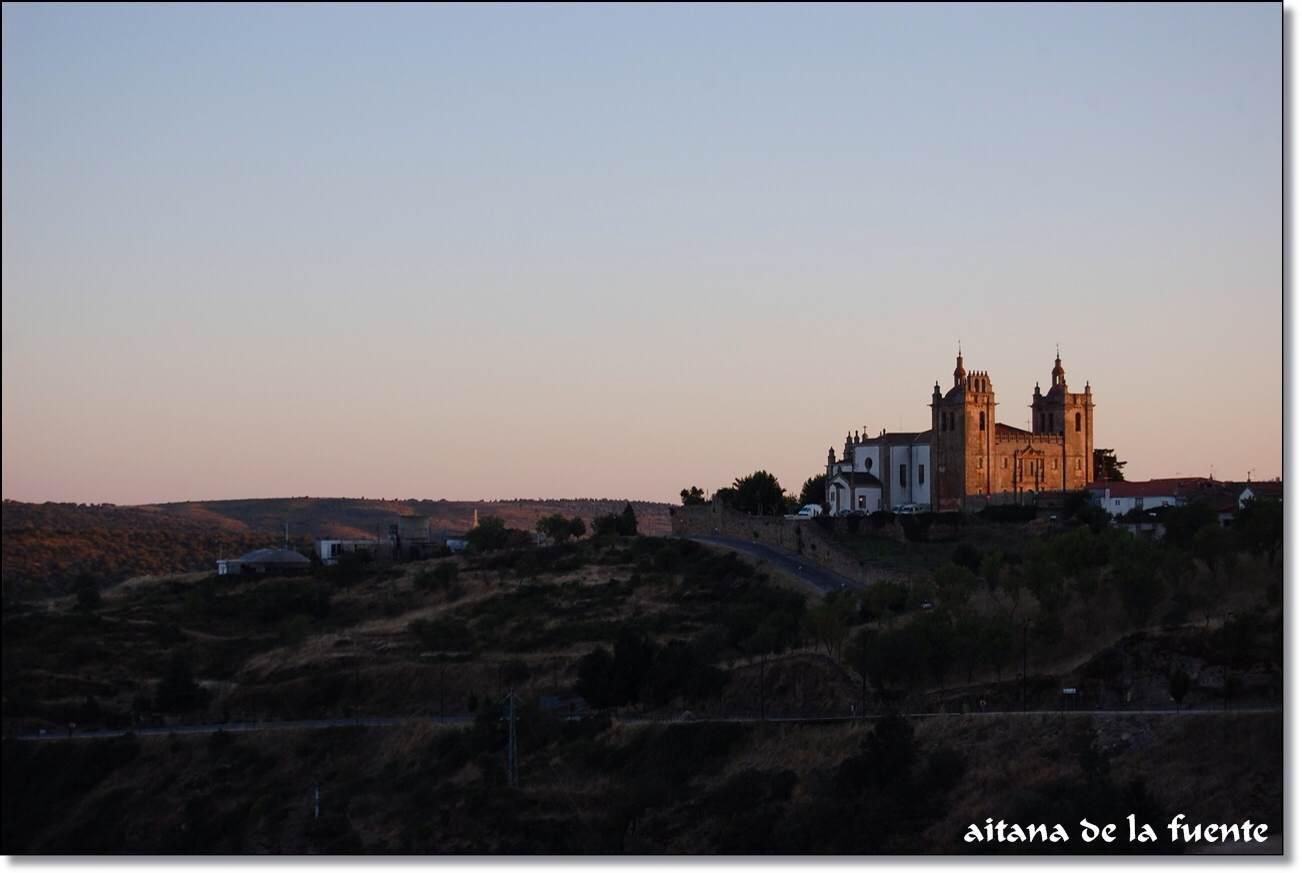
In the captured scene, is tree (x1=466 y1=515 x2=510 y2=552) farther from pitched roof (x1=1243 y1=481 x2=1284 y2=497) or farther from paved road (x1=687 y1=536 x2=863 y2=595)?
pitched roof (x1=1243 y1=481 x2=1284 y2=497)

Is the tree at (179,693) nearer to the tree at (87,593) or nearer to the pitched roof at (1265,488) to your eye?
the tree at (87,593)

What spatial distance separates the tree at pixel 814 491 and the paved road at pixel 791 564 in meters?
7.46

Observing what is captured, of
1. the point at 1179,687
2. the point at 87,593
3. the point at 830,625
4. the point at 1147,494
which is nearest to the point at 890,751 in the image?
the point at 1179,687

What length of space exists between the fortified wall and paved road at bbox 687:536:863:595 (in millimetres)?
314

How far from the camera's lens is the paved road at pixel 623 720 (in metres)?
28.0

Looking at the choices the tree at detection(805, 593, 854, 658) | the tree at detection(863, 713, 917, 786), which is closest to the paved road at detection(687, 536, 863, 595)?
the tree at detection(805, 593, 854, 658)

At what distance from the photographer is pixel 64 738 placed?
30844mm

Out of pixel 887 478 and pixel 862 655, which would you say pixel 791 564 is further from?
pixel 862 655

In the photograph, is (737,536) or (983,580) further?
(737,536)

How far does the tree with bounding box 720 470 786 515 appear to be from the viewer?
214 ft

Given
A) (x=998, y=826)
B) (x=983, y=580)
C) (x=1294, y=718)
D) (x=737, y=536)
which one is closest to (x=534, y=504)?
(x=737, y=536)

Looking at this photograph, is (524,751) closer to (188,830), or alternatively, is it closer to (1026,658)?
(188,830)

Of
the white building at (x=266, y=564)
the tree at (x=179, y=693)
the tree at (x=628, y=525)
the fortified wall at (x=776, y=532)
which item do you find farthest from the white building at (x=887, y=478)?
the tree at (x=179, y=693)

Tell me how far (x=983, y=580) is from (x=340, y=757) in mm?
17520
